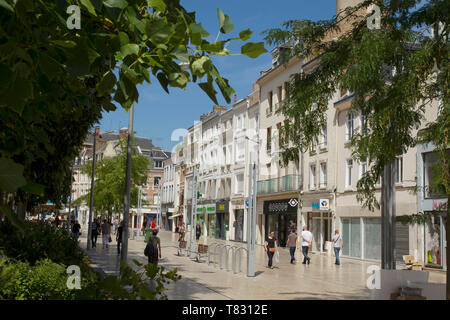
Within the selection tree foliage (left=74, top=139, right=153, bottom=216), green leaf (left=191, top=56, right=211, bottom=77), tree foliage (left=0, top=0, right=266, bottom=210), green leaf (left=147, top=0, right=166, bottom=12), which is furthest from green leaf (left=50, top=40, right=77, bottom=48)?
tree foliage (left=74, top=139, right=153, bottom=216)

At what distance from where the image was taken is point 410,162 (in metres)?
27.2

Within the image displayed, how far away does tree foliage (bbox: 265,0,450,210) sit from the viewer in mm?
6789

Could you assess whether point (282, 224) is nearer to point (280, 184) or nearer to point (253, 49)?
point (280, 184)

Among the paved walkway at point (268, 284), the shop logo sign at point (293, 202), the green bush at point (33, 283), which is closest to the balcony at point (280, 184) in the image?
the shop logo sign at point (293, 202)

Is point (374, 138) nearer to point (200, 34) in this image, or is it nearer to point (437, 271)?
point (200, 34)

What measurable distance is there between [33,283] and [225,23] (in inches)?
265

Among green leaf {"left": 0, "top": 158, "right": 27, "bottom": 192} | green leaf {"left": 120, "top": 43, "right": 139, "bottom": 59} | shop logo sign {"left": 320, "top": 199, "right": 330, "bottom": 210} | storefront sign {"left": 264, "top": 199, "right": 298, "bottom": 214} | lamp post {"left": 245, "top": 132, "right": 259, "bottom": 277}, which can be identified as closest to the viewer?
green leaf {"left": 0, "top": 158, "right": 27, "bottom": 192}

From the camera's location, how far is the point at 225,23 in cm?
257

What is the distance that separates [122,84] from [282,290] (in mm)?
12787

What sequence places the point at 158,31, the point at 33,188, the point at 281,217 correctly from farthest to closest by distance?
the point at 281,217 < the point at 158,31 < the point at 33,188

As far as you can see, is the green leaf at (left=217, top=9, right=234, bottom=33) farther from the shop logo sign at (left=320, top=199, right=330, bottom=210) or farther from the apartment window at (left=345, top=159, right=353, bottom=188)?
the shop logo sign at (left=320, top=199, right=330, bottom=210)

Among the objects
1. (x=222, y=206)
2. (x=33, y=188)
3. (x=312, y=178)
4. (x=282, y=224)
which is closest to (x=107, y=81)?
(x=33, y=188)

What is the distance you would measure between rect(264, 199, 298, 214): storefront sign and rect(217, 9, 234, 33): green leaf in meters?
34.6
